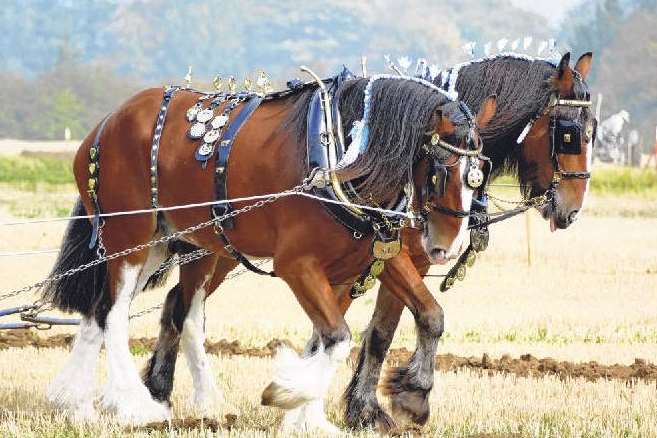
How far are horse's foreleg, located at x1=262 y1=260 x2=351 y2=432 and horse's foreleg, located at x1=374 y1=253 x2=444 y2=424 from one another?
0.40 meters

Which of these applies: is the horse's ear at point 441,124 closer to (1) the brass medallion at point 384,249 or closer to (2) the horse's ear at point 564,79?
(1) the brass medallion at point 384,249

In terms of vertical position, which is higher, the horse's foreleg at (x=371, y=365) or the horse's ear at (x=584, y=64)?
the horse's ear at (x=584, y=64)

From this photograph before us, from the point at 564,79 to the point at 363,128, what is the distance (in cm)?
155

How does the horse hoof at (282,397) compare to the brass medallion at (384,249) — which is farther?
the brass medallion at (384,249)

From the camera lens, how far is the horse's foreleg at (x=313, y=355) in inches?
267

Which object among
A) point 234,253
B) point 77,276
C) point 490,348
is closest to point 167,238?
point 234,253

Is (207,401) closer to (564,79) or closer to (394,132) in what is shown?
(394,132)

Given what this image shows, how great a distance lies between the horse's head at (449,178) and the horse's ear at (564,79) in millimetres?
1358

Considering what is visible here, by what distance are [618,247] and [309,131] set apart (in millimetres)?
14650

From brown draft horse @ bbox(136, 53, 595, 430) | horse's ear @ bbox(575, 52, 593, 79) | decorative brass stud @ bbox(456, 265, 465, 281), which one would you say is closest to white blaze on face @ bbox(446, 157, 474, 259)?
brown draft horse @ bbox(136, 53, 595, 430)

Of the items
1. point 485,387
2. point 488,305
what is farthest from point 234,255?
point 488,305

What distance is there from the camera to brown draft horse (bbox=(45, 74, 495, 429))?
6824 millimetres

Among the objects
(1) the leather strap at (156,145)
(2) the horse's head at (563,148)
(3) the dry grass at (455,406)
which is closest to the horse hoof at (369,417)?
(3) the dry grass at (455,406)

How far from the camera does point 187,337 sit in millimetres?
8578
